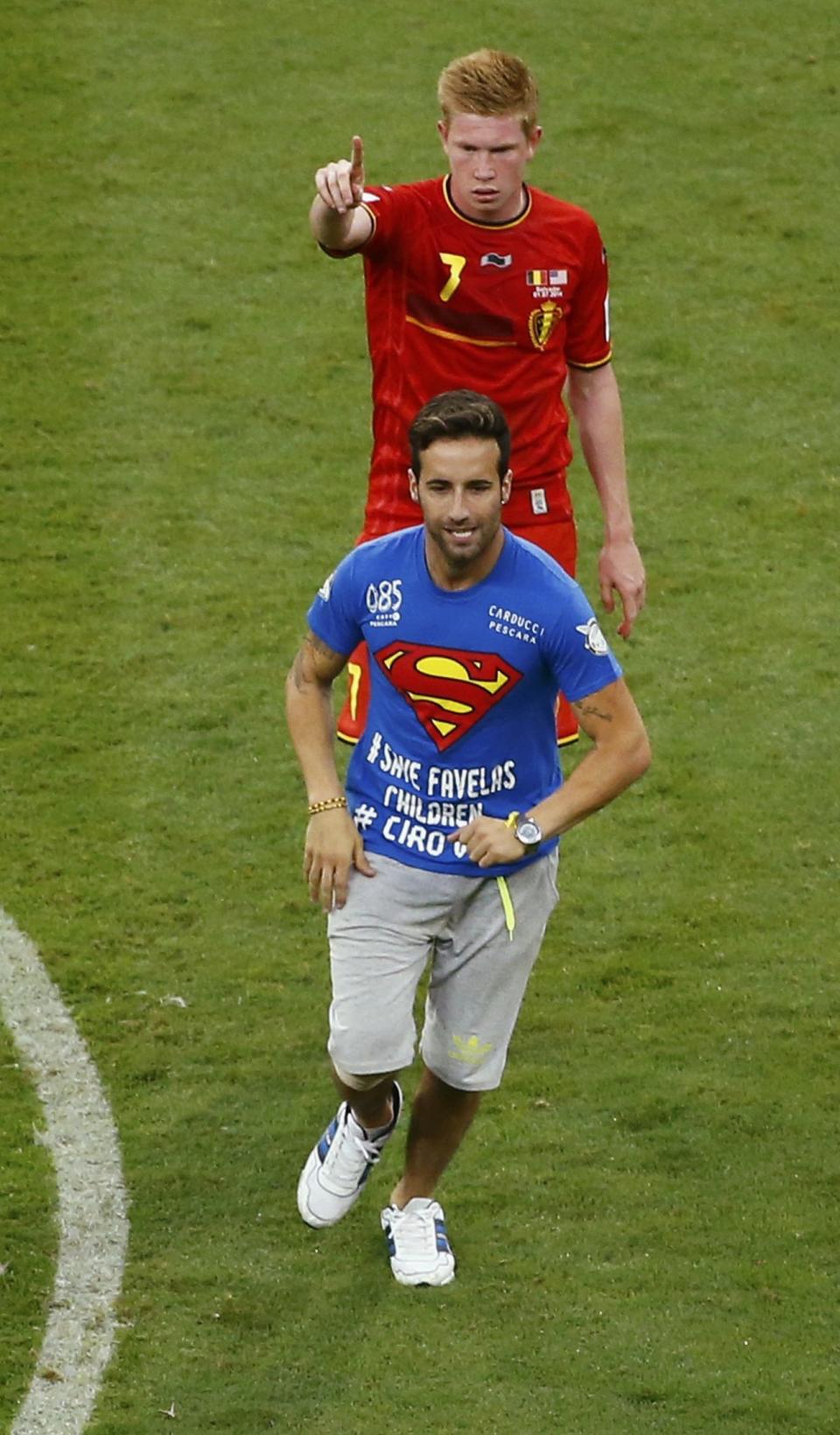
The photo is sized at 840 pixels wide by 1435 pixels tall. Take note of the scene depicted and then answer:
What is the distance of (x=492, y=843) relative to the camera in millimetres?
5516

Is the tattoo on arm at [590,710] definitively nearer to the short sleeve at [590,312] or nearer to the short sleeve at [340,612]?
the short sleeve at [340,612]

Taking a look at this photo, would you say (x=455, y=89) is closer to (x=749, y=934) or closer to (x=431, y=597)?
(x=431, y=597)

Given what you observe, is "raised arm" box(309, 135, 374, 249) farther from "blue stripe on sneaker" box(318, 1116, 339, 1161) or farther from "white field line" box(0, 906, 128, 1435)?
"white field line" box(0, 906, 128, 1435)

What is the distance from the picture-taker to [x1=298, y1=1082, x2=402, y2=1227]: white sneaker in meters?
6.20

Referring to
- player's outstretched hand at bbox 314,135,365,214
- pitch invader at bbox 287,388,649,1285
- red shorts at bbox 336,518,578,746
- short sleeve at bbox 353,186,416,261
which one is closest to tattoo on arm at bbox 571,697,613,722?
pitch invader at bbox 287,388,649,1285

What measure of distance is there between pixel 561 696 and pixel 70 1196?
6.57 ft

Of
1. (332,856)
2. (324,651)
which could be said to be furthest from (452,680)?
(332,856)

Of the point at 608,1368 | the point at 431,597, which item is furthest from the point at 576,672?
the point at 608,1368

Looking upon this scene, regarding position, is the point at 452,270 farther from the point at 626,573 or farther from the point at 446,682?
the point at 446,682

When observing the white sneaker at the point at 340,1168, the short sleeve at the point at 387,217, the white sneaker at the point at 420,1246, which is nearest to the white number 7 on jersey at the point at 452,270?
the short sleeve at the point at 387,217

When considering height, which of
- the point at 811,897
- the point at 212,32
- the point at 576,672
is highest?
the point at 576,672

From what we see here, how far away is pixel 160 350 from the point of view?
38.3 ft

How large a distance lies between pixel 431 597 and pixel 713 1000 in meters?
2.44

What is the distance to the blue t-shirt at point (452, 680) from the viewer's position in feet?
18.2
